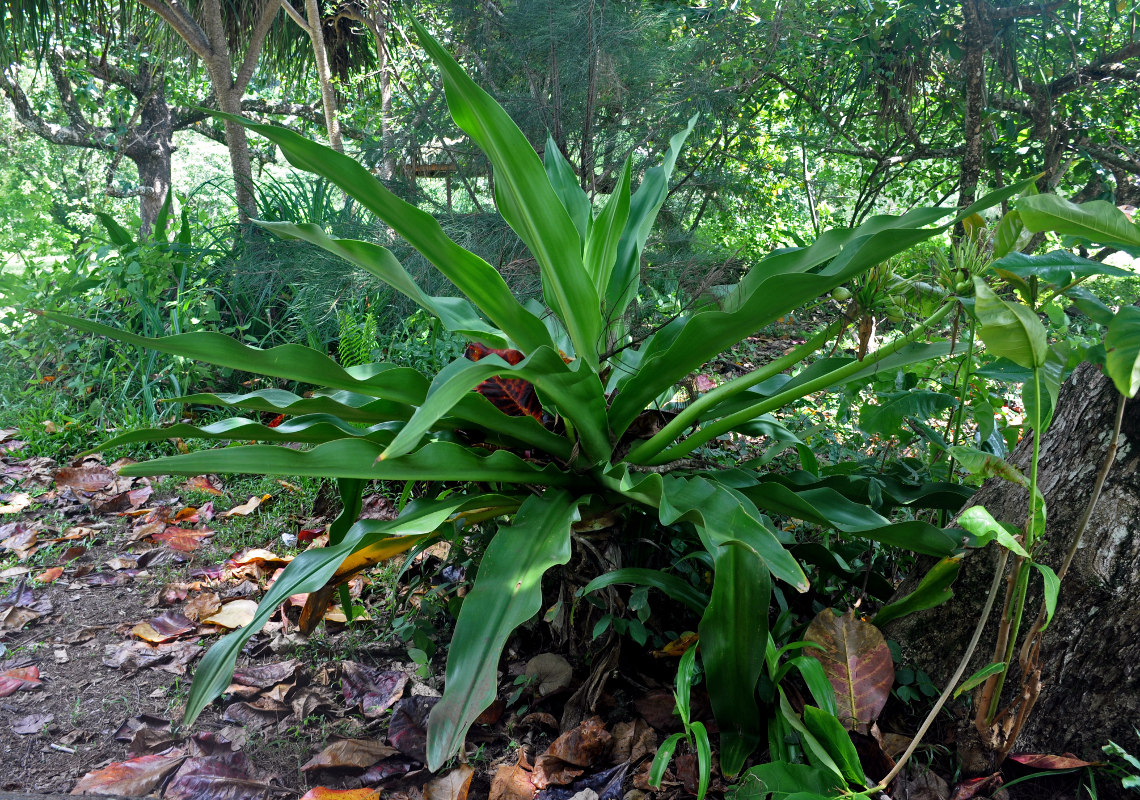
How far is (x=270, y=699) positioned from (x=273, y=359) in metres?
0.70

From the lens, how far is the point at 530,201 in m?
1.38

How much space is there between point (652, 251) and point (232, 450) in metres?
2.63

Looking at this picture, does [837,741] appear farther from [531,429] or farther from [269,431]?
[269,431]

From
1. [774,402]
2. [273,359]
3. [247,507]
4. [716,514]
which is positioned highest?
[273,359]

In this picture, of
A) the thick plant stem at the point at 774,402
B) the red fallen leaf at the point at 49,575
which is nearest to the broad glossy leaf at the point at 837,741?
the thick plant stem at the point at 774,402

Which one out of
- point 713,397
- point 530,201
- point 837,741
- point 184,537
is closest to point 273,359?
point 530,201

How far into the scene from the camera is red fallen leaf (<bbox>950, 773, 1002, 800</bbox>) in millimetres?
1059

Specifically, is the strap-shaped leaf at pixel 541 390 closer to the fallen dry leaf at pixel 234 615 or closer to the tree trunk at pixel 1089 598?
the tree trunk at pixel 1089 598

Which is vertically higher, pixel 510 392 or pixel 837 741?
pixel 510 392

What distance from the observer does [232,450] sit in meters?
1.08

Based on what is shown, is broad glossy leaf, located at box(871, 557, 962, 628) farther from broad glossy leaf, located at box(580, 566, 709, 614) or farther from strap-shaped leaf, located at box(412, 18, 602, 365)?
strap-shaped leaf, located at box(412, 18, 602, 365)

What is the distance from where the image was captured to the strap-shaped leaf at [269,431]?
46.8 inches

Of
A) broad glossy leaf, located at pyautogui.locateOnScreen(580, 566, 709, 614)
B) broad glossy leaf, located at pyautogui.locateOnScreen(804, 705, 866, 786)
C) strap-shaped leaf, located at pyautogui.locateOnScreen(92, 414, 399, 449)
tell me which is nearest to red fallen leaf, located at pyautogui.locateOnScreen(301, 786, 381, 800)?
broad glossy leaf, located at pyautogui.locateOnScreen(580, 566, 709, 614)

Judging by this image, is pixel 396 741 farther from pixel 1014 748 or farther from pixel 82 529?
pixel 82 529
